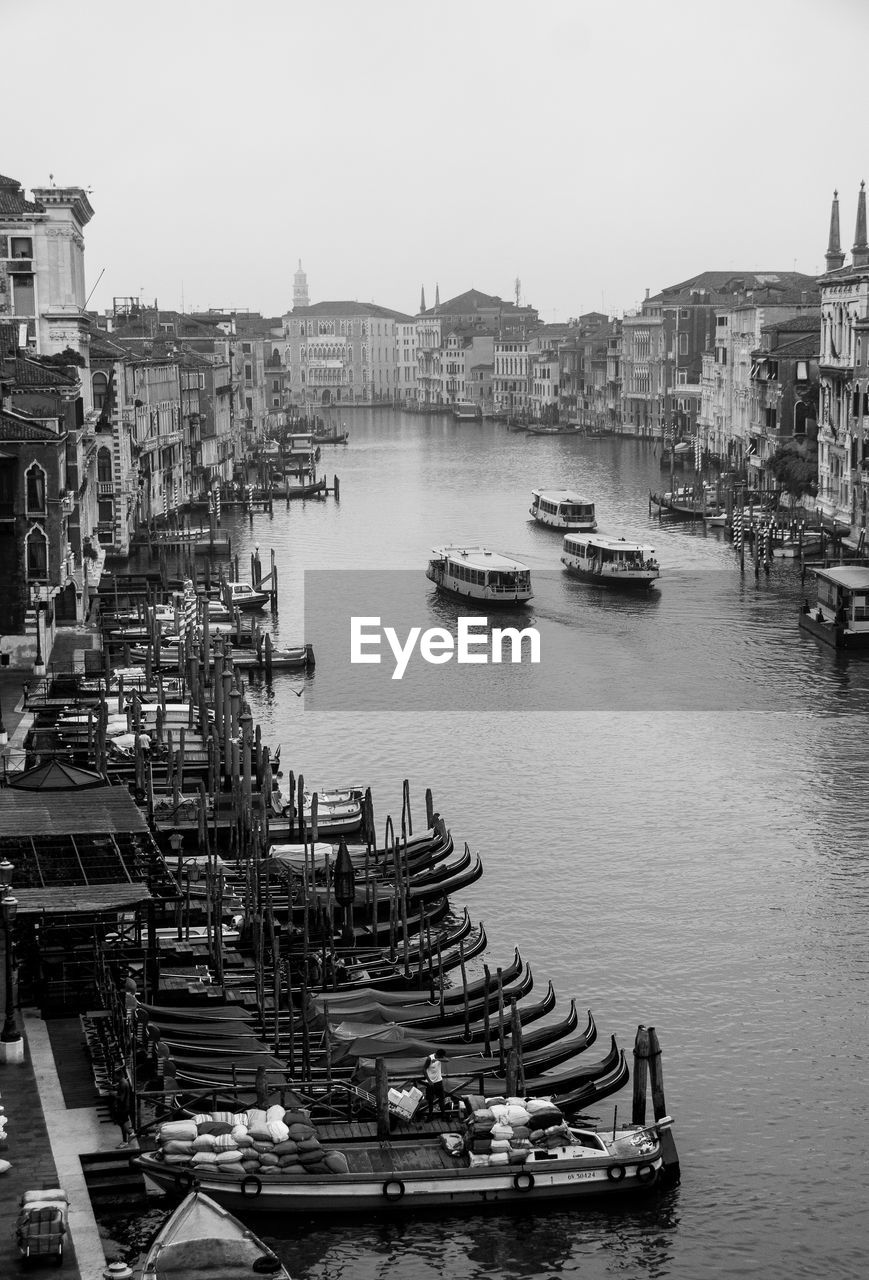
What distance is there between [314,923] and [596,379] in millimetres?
106072

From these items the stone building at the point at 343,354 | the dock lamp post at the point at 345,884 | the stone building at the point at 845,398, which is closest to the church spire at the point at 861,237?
the stone building at the point at 845,398

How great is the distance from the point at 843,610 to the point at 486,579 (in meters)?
10.1

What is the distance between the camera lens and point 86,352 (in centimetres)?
4691

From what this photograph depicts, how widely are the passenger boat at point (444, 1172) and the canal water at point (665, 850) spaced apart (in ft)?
0.67

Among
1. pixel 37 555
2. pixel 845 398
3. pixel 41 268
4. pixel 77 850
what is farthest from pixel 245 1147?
pixel 845 398

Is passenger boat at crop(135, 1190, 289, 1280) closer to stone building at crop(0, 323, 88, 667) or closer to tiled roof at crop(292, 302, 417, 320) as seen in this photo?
stone building at crop(0, 323, 88, 667)

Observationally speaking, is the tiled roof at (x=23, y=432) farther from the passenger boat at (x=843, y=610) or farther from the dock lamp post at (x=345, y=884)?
the passenger boat at (x=843, y=610)

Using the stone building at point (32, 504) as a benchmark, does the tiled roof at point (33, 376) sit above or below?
above

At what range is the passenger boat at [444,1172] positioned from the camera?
1598 cm

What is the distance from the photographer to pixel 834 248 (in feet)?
214

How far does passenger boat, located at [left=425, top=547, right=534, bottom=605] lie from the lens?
48.0m

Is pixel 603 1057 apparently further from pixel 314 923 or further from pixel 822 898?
pixel 822 898

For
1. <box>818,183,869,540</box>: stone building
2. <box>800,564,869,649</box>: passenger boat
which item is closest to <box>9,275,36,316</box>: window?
<box>800,564,869,649</box>: passenger boat

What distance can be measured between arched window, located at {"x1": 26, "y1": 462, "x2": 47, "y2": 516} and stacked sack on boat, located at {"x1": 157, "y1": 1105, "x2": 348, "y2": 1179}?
20.9 m
